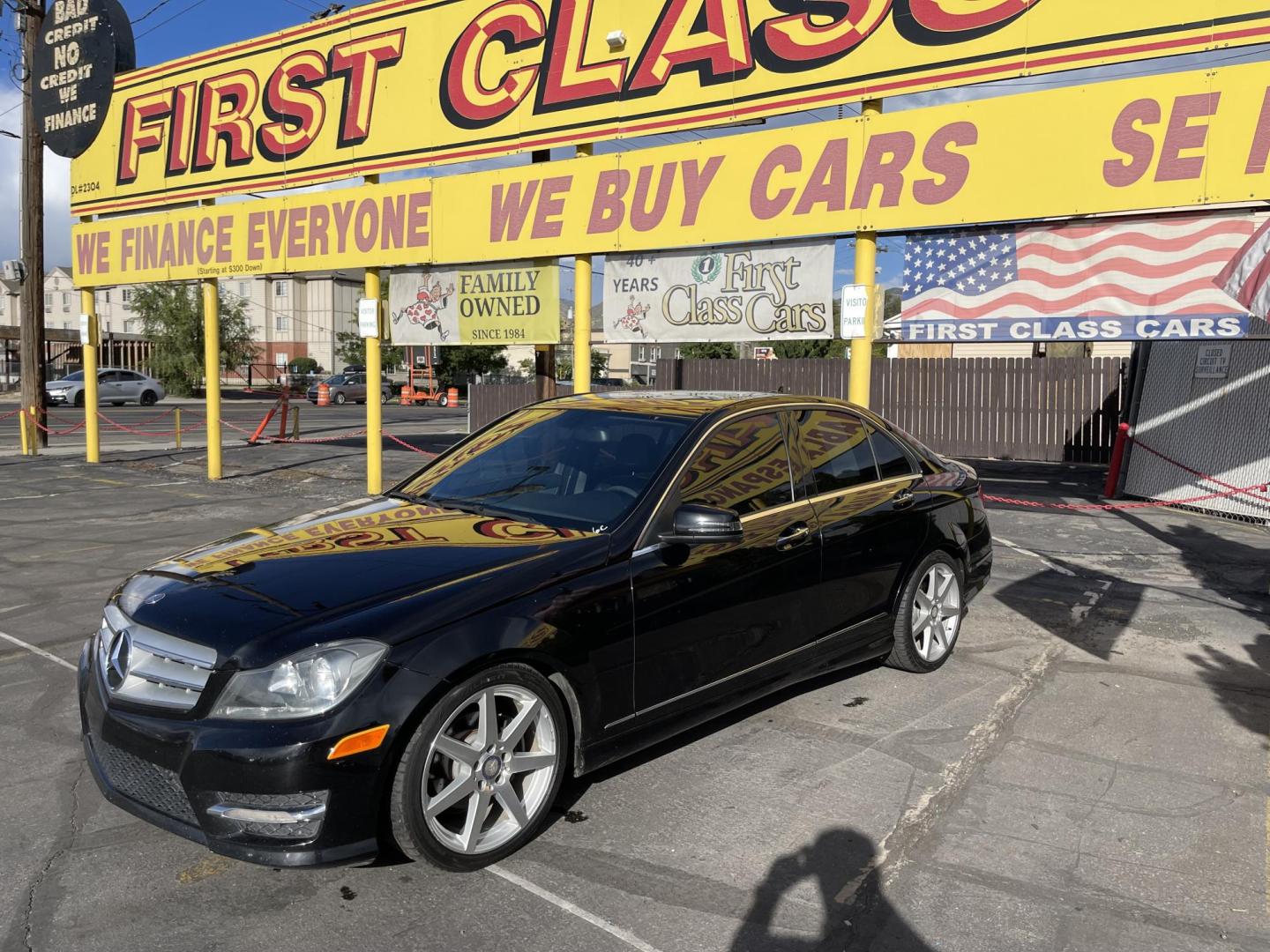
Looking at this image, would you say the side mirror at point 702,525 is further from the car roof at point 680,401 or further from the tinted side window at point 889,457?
the tinted side window at point 889,457

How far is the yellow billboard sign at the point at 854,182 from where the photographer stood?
7.91m

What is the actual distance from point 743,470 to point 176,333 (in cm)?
5068

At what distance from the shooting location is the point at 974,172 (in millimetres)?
8734

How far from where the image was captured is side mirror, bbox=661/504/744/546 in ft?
13.1

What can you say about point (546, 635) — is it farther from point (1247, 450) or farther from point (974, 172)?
point (1247, 450)

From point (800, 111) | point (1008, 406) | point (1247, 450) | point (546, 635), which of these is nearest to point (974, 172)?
point (800, 111)

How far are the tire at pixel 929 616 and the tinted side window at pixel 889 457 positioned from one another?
1.64 feet

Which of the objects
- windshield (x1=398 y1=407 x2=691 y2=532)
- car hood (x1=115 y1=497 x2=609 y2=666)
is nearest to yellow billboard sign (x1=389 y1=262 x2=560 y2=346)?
windshield (x1=398 y1=407 x2=691 y2=532)

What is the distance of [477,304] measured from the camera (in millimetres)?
12453

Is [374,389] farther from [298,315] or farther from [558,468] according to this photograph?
[298,315]

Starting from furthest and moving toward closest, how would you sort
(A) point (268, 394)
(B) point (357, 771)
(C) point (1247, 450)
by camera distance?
(A) point (268, 394), (C) point (1247, 450), (B) point (357, 771)

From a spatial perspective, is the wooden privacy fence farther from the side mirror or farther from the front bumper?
the front bumper

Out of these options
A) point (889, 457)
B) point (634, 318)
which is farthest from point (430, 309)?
point (889, 457)

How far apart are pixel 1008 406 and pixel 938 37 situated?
44.7 ft
